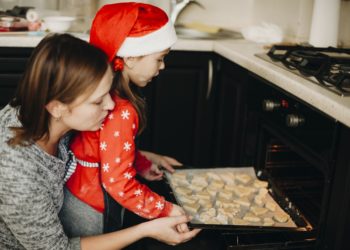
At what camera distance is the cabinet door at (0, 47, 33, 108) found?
202 centimetres

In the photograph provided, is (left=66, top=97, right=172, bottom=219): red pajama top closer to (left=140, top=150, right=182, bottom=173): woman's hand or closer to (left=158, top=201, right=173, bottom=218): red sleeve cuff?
(left=158, top=201, right=173, bottom=218): red sleeve cuff

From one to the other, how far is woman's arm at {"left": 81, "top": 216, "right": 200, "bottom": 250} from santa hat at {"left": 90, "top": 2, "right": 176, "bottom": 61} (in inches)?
18.2

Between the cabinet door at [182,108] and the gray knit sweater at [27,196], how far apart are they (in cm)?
109

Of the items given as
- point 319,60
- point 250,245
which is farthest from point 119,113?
point 319,60

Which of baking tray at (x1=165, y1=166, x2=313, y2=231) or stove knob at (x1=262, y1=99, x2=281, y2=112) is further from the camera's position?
stove knob at (x1=262, y1=99, x2=281, y2=112)

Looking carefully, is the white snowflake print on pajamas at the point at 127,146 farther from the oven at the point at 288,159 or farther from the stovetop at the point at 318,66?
the stovetop at the point at 318,66

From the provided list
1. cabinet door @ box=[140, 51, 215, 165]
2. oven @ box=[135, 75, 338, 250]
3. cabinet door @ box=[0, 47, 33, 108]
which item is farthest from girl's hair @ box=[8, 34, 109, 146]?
cabinet door @ box=[140, 51, 215, 165]

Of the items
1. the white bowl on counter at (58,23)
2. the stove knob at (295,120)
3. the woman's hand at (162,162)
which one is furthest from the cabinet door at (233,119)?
the white bowl on counter at (58,23)

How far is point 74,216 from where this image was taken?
4.42 ft

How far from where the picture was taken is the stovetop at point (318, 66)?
1253 millimetres

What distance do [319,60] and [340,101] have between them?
358 mm

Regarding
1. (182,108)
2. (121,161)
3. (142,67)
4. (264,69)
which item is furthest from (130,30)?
(182,108)

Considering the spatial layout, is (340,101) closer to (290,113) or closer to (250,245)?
(290,113)

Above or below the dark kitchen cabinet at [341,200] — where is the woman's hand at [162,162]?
below
